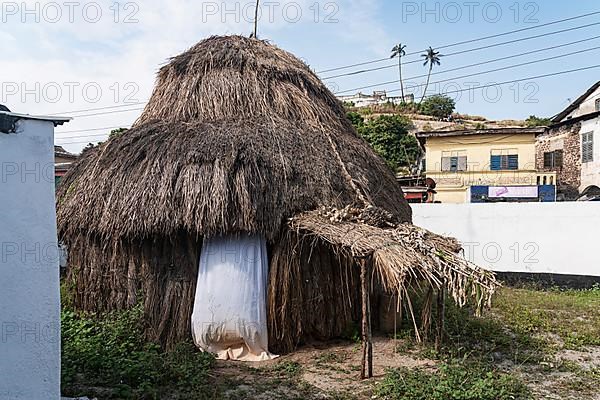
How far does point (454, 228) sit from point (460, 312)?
580cm

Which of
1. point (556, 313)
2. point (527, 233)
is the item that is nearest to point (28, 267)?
point (556, 313)

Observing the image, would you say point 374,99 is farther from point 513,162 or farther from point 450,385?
point 450,385

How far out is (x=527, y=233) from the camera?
14758mm

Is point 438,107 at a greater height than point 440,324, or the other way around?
point 438,107

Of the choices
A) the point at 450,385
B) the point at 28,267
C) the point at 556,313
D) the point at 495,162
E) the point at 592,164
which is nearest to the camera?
the point at 28,267

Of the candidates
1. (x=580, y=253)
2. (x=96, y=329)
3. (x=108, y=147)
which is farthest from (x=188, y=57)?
(x=580, y=253)

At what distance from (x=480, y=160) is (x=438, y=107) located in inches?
838

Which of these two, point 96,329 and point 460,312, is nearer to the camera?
point 96,329

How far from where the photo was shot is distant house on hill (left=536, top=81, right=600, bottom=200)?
957 inches

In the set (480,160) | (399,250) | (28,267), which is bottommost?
(399,250)

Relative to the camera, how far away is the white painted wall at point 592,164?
23938mm

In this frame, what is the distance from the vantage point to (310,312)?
8.26 m

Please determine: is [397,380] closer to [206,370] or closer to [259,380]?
[259,380]

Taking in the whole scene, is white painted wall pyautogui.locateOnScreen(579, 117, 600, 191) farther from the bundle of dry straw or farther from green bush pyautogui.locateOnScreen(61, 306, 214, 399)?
green bush pyautogui.locateOnScreen(61, 306, 214, 399)
